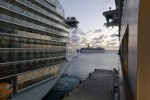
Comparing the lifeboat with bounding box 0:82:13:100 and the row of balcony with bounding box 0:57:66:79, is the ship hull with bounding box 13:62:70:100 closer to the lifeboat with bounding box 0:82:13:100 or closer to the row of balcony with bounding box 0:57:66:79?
the lifeboat with bounding box 0:82:13:100

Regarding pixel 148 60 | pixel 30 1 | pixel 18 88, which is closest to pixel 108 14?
pixel 30 1

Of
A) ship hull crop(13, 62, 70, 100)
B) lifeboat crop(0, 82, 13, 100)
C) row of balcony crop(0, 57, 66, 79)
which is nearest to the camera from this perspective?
lifeboat crop(0, 82, 13, 100)

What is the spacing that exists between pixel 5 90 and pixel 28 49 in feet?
34.9

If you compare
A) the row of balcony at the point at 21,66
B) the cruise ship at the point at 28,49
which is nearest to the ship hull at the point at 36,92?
the cruise ship at the point at 28,49

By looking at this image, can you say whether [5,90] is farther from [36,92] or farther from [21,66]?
[36,92]

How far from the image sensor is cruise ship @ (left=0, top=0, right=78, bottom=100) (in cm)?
3033

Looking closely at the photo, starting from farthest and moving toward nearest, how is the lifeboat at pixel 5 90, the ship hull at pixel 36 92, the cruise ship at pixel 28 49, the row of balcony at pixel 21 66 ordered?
the ship hull at pixel 36 92 → the cruise ship at pixel 28 49 → the row of balcony at pixel 21 66 → the lifeboat at pixel 5 90

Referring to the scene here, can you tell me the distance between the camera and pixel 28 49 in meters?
37.2

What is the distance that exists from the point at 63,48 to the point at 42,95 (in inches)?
813

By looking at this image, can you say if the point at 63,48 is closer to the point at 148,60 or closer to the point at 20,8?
the point at 20,8

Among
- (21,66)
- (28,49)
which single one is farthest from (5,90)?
(28,49)

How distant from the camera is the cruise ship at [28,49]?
30328 mm

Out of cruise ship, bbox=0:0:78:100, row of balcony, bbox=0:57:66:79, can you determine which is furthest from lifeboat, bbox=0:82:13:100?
row of balcony, bbox=0:57:66:79

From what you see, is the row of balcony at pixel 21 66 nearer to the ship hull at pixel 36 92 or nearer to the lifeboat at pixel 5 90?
the lifeboat at pixel 5 90
